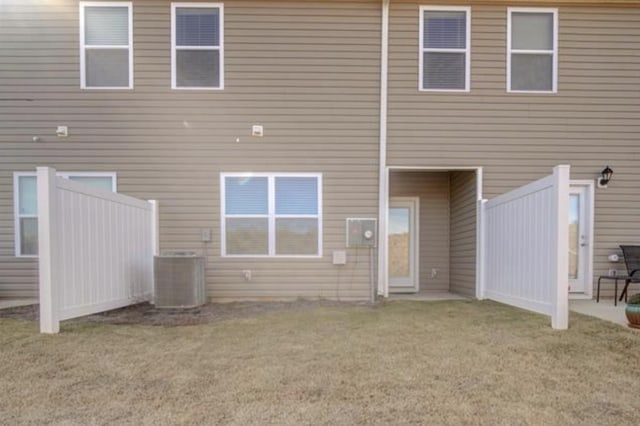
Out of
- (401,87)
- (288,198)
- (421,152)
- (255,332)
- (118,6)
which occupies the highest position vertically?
(118,6)

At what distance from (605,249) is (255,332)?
575 centimetres

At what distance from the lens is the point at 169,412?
7.76 feet

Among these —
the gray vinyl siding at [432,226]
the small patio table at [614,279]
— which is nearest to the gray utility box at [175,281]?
the gray vinyl siding at [432,226]

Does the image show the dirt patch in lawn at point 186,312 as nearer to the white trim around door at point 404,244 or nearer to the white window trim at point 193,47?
the white trim around door at point 404,244

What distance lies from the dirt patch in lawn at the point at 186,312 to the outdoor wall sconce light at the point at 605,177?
13.6ft

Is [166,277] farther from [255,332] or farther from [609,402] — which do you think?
[609,402]

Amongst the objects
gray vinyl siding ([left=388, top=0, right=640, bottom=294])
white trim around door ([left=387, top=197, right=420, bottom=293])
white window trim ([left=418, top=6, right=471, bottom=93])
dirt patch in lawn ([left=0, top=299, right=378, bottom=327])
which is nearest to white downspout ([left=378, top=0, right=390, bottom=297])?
gray vinyl siding ([left=388, top=0, right=640, bottom=294])

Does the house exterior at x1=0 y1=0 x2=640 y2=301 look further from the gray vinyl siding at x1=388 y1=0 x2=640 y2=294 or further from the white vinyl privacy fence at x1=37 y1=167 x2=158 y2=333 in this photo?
the white vinyl privacy fence at x1=37 y1=167 x2=158 y2=333

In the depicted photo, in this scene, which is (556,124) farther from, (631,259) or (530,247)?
(530,247)

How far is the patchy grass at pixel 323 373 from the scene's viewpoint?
7.75ft

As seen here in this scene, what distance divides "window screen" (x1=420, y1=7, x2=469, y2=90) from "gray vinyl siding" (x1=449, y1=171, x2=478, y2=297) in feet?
5.18

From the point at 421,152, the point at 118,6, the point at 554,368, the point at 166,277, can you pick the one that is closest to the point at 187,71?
the point at 118,6

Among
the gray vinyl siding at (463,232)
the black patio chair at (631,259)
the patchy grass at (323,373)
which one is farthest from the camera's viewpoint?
the gray vinyl siding at (463,232)

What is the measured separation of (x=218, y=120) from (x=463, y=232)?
15.0 feet
